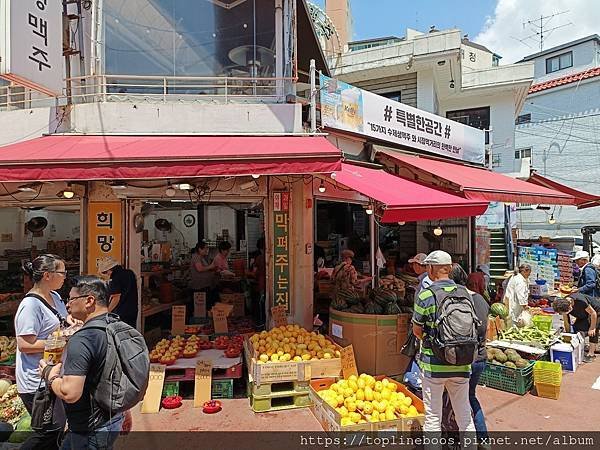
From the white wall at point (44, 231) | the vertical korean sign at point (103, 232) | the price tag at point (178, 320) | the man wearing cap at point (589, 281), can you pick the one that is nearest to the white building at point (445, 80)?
the man wearing cap at point (589, 281)

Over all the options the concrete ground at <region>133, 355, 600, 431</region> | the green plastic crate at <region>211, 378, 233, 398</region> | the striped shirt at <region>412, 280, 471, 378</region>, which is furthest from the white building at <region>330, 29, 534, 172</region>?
the green plastic crate at <region>211, 378, 233, 398</region>

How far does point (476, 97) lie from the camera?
18234mm

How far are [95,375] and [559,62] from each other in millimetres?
33603

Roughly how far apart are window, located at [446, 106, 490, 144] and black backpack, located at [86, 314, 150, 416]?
18.3 m

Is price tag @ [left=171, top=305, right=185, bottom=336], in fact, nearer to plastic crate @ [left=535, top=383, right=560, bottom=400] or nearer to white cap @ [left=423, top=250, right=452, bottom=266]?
white cap @ [left=423, top=250, right=452, bottom=266]

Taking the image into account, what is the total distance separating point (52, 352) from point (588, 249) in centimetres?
1889

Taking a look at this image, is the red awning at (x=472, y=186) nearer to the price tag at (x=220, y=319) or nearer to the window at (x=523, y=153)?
the price tag at (x=220, y=319)

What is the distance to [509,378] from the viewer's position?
20.2ft

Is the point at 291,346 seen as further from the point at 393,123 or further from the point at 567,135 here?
the point at 567,135

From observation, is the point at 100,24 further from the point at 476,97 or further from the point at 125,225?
the point at 476,97

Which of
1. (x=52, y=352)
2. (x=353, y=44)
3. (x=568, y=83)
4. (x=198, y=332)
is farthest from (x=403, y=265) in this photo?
(x=568, y=83)

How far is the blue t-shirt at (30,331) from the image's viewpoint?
3568 mm

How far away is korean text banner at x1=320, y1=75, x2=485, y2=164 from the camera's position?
762cm

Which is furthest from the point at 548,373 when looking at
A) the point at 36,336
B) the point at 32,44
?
the point at 32,44
